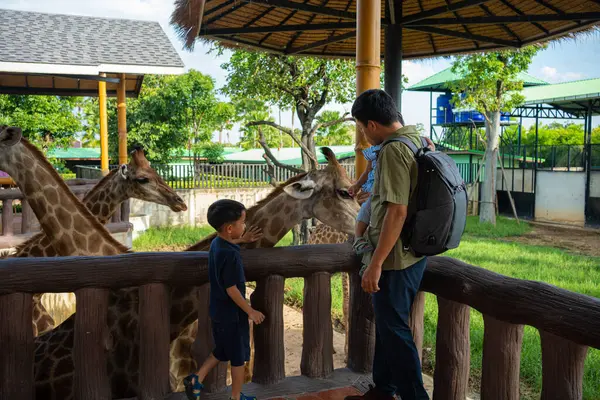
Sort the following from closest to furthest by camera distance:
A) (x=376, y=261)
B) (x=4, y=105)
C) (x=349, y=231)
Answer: (x=376, y=261), (x=349, y=231), (x=4, y=105)

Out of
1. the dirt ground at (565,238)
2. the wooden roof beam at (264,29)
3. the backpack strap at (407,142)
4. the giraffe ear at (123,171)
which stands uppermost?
the wooden roof beam at (264,29)

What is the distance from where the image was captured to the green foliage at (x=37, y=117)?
649 inches

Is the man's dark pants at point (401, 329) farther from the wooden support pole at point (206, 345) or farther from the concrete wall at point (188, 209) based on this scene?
the concrete wall at point (188, 209)

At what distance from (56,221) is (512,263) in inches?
328

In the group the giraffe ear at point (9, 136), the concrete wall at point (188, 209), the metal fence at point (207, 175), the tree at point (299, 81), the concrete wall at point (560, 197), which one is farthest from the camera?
the metal fence at point (207, 175)

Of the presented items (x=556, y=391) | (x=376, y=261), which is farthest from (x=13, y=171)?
(x=556, y=391)

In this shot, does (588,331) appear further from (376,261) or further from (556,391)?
(376,261)

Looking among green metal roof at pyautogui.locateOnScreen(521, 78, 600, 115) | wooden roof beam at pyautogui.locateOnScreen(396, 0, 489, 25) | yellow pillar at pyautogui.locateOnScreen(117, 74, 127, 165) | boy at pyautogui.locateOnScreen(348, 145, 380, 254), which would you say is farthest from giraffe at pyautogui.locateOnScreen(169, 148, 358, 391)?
green metal roof at pyautogui.locateOnScreen(521, 78, 600, 115)

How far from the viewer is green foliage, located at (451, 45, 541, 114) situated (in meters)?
15.7

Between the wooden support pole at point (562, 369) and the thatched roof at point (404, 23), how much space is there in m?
3.27

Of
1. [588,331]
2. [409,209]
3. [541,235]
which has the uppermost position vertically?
[409,209]

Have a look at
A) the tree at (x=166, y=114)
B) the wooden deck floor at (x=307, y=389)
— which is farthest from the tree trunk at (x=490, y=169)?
the wooden deck floor at (x=307, y=389)

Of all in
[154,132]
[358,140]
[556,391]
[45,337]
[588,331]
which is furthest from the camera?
[154,132]

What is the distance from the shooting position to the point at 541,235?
605 inches
